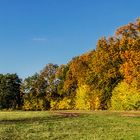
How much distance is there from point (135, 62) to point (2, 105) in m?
80.4

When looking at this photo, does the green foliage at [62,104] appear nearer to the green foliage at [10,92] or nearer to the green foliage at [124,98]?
the green foliage at [10,92]

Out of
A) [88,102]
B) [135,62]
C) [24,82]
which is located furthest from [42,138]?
[24,82]

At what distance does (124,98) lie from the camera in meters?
95.9

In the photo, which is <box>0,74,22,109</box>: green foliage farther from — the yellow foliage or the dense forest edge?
the yellow foliage

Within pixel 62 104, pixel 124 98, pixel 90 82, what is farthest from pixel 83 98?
pixel 124 98

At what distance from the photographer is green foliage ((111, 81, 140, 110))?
92356 millimetres

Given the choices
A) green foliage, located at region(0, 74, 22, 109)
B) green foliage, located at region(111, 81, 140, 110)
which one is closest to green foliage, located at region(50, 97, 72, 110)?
green foliage, located at region(0, 74, 22, 109)

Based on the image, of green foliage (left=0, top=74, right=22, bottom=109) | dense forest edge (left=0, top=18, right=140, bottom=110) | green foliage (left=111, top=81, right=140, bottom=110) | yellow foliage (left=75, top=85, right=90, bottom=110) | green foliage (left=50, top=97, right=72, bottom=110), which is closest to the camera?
dense forest edge (left=0, top=18, right=140, bottom=110)

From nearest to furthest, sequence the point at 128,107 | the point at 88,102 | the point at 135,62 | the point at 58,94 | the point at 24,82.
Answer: the point at 135,62 < the point at 128,107 < the point at 88,102 < the point at 58,94 < the point at 24,82

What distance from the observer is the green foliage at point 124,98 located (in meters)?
92.4

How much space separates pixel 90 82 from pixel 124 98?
45.9 feet

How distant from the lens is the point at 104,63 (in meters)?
98.3

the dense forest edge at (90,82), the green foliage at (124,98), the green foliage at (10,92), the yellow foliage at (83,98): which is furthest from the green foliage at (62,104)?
the green foliage at (124,98)

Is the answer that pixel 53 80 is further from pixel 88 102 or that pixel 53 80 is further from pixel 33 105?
pixel 88 102
